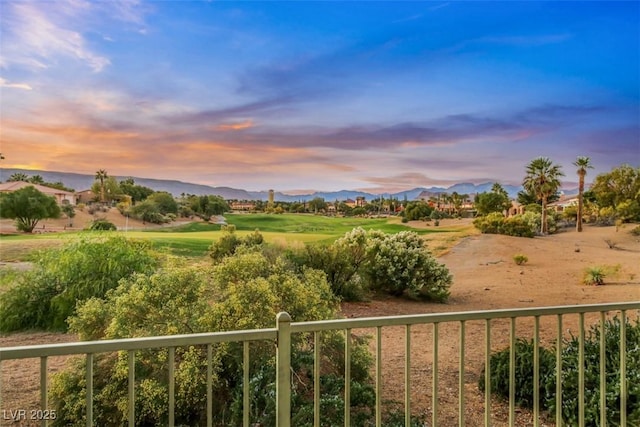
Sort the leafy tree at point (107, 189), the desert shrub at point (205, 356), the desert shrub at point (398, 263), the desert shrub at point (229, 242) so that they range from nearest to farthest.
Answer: the desert shrub at point (205, 356) < the leafy tree at point (107, 189) < the desert shrub at point (229, 242) < the desert shrub at point (398, 263)

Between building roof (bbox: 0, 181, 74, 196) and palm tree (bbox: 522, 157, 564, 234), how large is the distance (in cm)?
398

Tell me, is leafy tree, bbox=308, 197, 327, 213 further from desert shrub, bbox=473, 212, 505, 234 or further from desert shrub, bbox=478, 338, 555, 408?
desert shrub, bbox=478, 338, 555, 408

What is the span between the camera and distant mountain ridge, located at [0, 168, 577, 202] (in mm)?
3221

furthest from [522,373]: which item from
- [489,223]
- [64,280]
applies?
[64,280]

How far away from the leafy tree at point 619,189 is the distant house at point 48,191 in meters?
4.50

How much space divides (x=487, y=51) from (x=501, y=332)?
8.27 feet

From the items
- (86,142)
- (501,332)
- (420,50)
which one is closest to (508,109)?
(420,50)

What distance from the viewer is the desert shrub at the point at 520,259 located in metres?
4.03

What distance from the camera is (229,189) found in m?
3.75

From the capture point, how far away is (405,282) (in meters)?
4.71

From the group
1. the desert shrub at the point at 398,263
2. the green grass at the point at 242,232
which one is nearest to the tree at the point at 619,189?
the green grass at the point at 242,232

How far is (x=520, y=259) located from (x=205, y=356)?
3.07 m

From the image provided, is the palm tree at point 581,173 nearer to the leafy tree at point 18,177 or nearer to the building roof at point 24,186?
the building roof at point 24,186

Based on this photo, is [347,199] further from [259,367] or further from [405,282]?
[259,367]
